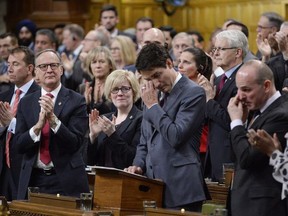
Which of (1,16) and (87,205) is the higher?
(1,16)

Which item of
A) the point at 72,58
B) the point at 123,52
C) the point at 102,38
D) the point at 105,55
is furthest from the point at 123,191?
the point at 72,58

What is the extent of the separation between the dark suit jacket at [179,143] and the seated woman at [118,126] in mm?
1006

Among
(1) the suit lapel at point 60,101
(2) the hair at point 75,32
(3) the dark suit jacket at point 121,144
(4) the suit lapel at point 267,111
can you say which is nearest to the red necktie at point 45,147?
(1) the suit lapel at point 60,101

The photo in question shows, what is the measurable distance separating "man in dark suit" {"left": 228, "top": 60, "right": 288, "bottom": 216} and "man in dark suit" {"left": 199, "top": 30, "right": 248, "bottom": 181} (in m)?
1.61

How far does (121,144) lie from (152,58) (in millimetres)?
1248

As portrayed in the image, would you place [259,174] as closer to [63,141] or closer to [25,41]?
[63,141]

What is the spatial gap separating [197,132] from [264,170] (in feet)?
2.58

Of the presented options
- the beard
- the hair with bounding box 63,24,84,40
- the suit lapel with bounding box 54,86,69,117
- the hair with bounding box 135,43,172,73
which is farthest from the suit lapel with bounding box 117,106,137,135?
the beard

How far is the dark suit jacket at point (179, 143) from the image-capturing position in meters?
5.50

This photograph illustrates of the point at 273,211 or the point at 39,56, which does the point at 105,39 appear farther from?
the point at 273,211

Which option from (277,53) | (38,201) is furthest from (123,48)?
(38,201)

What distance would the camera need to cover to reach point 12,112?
7.24m

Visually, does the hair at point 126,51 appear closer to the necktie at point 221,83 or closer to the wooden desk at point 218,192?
the necktie at point 221,83

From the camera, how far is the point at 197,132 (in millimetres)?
5680
